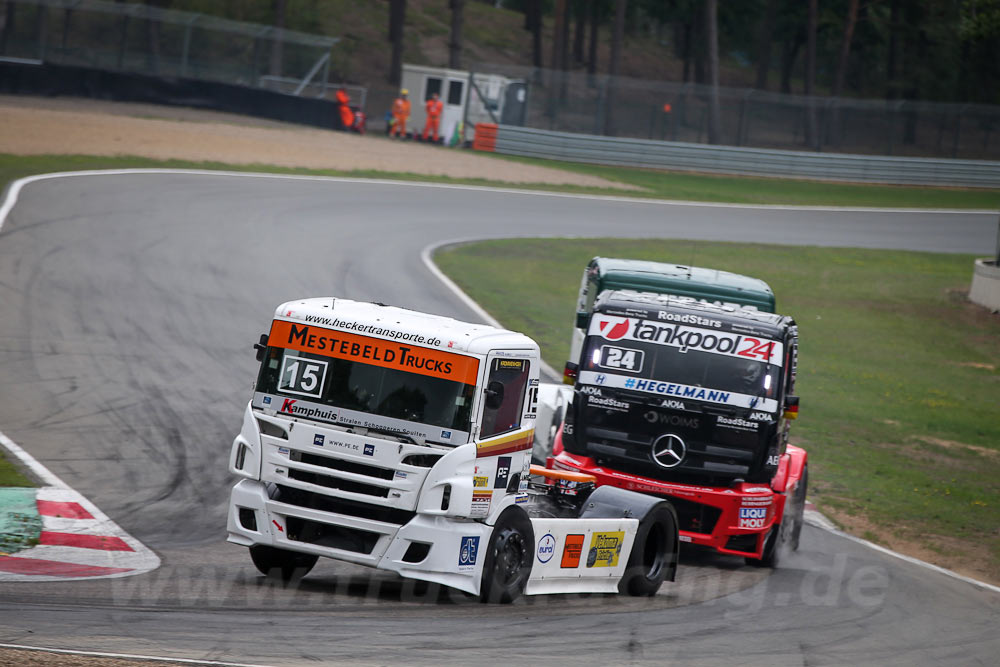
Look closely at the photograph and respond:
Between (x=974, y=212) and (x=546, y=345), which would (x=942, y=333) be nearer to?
(x=546, y=345)

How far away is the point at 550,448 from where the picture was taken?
47.0 ft

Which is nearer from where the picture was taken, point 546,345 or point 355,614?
point 355,614

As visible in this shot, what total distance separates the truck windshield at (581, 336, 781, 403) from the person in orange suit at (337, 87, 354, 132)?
123 ft

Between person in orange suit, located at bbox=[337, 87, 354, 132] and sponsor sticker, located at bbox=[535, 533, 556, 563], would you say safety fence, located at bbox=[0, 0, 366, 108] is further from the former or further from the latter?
sponsor sticker, located at bbox=[535, 533, 556, 563]

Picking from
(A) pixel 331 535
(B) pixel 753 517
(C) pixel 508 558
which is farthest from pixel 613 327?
(A) pixel 331 535

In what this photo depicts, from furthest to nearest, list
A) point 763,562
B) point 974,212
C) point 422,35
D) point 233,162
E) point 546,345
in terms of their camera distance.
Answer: point 422,35 < point 974,212 < point 233,162 < point 546,345 < point 763,562

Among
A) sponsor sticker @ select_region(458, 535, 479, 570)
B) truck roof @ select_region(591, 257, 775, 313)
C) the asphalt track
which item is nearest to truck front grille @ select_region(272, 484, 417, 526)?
sponsor sticker @ select_region(458, 535, 479, 570)

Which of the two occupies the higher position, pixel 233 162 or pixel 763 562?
pixel 233 162

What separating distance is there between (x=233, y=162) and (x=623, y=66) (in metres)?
63.3

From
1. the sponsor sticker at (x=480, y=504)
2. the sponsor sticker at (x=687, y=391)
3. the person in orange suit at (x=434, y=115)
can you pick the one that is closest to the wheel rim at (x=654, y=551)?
the sponsor sticker at (x=687, y=391)

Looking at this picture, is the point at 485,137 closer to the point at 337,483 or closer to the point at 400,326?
the point at 400,326

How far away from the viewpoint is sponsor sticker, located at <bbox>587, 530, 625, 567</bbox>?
399 inches

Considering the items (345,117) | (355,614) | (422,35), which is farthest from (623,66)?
(355,614)

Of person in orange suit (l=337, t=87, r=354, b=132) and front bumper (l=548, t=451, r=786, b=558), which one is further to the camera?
person in orange suit (l=337, t=87, r=354, b=132)
